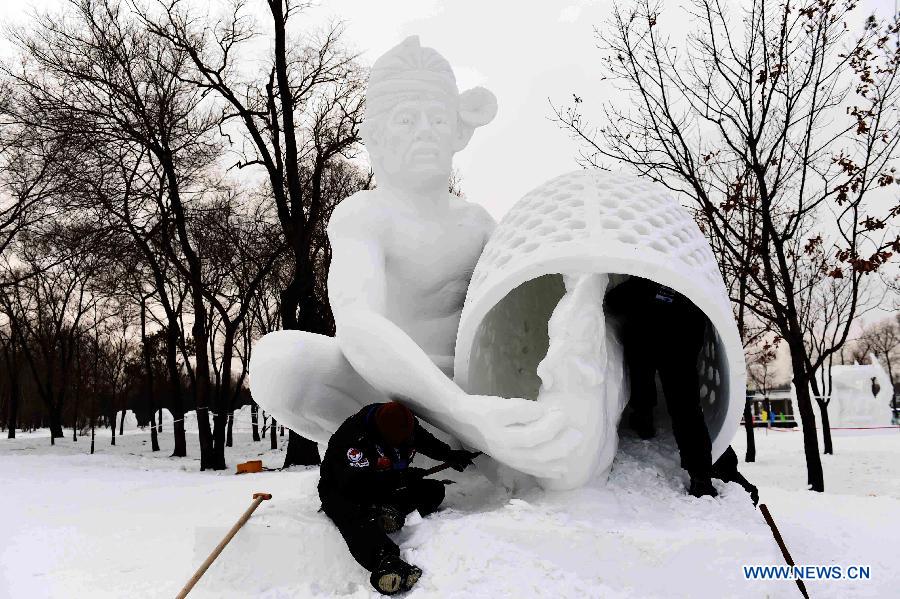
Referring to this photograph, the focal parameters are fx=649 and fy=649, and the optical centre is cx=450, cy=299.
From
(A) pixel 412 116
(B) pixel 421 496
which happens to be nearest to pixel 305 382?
(B) pixel 421 496

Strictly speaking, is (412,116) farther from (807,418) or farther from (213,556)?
(807,418)

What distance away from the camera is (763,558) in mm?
2068

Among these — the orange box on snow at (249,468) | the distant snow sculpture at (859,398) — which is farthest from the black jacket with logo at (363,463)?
the distant snow sculpture at (859,398)

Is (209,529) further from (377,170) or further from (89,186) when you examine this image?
(89,186)

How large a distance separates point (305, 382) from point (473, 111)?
1665 mm

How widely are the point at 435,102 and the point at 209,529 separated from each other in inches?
85.6

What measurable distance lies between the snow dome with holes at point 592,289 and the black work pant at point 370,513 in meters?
0.46

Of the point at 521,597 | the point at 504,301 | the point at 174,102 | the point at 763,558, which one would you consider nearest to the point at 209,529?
the point at 521,597

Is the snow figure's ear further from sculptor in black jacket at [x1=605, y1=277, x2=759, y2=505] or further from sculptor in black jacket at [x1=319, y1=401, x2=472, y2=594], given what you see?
sculptor in black jacket at [x1=319, y1=401, x2=472, y2=594]

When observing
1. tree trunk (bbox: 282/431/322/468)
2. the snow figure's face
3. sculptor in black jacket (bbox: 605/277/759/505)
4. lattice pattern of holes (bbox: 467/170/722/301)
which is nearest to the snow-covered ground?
sculptor in black jacket (bbox: 605/277/759/505)

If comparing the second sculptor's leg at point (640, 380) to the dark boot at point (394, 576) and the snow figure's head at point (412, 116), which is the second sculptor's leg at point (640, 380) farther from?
the dark boot at point (394, 576)

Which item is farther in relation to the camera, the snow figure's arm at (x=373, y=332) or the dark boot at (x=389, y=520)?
the snow figure's arm at (x=373, y=332)

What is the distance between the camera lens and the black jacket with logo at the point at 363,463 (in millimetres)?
2361

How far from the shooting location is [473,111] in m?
3.43
